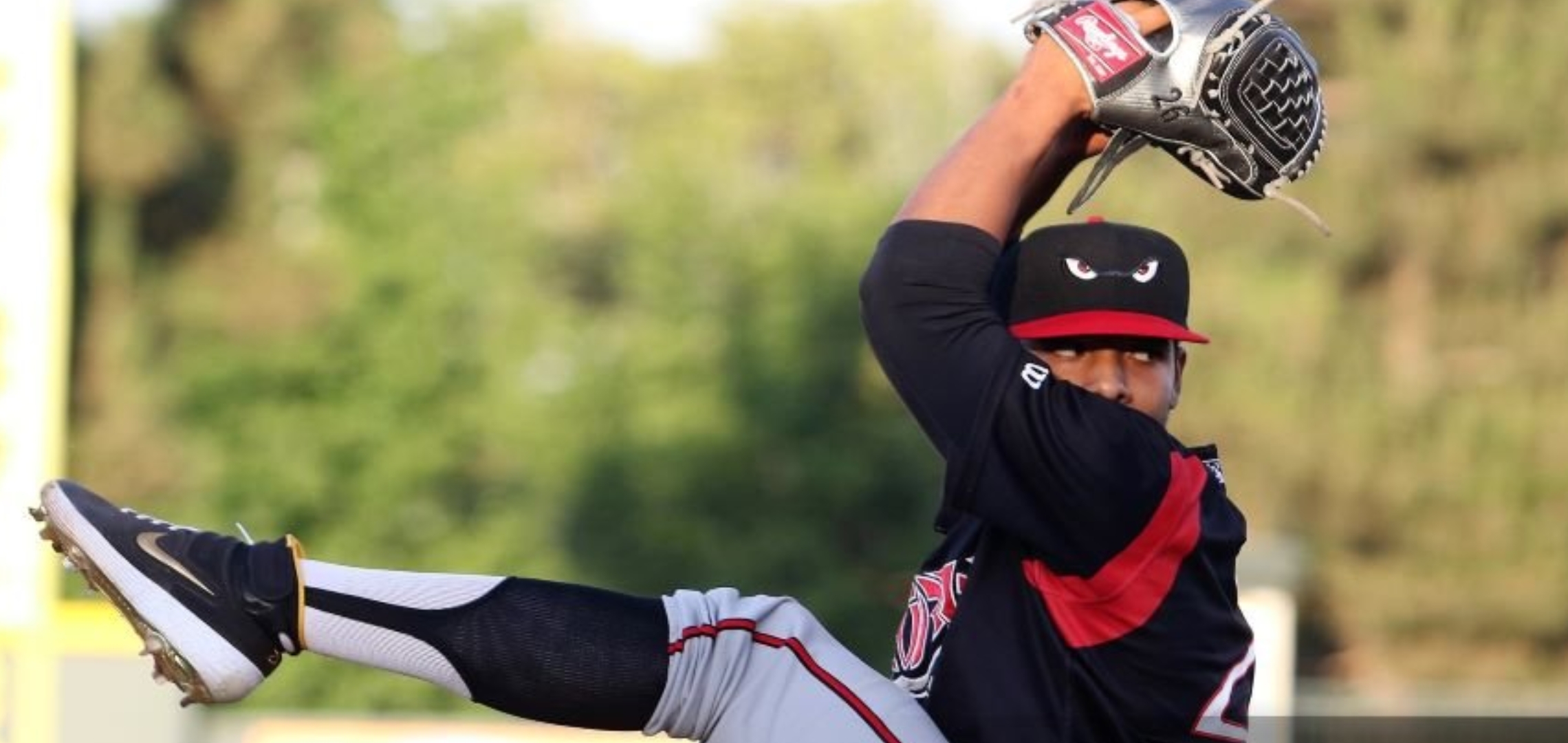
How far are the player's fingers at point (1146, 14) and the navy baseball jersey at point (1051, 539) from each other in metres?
0.34

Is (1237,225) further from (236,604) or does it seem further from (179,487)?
(236,604)

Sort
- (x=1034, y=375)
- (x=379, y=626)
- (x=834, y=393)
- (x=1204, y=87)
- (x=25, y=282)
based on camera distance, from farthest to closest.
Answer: (x=834, y=393) → (x=25, y=282) → (x=1204, y=87) → (x=379, y=626) → (x=1034, y=375)

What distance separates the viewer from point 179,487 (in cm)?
1941

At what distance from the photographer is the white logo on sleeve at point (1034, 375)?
237 centimetres

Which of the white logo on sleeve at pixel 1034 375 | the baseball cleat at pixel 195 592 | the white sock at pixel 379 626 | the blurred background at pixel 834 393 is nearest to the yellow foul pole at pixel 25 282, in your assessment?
the baseball cleat at pixel 195 592

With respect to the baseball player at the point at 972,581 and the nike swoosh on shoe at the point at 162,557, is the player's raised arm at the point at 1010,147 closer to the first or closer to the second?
the baseball player at the point at 972,581

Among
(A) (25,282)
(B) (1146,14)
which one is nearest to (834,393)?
(A) (25,282)

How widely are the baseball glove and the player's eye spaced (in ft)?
0.52

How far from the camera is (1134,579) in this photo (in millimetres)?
2418

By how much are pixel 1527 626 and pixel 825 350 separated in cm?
561

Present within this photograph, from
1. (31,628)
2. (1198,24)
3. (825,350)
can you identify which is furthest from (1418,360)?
(1198,24)

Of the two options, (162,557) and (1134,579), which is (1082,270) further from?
(162,557)

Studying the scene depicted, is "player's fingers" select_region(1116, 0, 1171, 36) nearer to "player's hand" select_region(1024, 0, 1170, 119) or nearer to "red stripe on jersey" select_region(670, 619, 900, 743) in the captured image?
"player's hand" select_region(1024, 0, 1170, 119)

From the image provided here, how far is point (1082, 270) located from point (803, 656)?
0.52 meters
